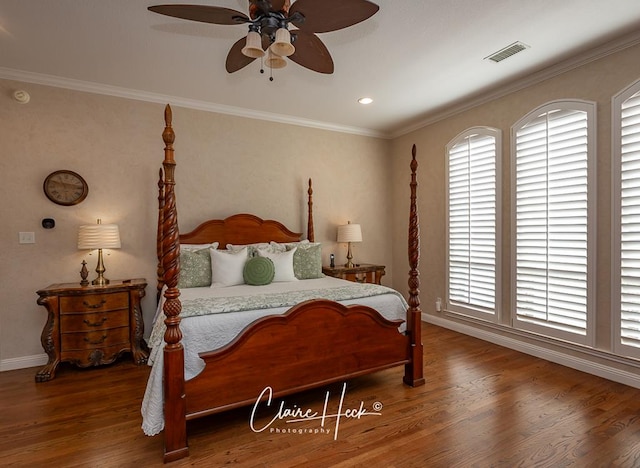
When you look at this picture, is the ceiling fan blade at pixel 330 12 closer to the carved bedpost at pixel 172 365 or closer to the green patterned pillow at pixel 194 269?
the carved bedpost at pixel 172 365

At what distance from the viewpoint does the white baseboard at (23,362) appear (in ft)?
10.5

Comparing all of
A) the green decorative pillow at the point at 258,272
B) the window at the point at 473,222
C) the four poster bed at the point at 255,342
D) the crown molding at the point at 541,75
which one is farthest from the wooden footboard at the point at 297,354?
the crown molding at the point at 541,75

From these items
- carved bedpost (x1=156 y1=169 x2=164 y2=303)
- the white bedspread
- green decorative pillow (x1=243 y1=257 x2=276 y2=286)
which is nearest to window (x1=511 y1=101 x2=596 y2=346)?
the white bedspread

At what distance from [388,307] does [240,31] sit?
95.7 inches

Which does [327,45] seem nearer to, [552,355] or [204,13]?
[204,13]

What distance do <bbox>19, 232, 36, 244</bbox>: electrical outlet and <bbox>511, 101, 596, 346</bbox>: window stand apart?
15.8ft

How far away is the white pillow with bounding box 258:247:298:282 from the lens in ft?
12.0

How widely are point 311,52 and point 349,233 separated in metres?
2.75

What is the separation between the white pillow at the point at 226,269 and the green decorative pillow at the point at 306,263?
63 centimetres

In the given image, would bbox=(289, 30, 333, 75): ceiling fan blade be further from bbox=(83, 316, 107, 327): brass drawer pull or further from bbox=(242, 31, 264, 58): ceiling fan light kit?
bbox=(83, 316, 107, 327): brass drawer pull

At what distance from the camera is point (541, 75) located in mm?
3301

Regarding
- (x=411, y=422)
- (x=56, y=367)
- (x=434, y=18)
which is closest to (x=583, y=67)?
(x=434, y=18)

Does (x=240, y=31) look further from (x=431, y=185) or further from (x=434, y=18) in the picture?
(x=431, y=185)

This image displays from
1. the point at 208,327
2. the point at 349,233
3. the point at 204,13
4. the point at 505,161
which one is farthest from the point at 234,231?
the point at 505,161
